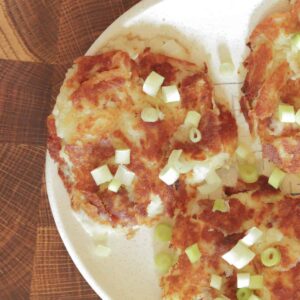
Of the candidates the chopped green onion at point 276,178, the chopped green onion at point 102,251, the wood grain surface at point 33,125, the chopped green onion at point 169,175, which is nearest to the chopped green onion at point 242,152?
the chopped green onion at point 276,178

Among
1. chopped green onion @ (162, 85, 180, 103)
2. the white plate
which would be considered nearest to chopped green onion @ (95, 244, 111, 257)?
the white plate

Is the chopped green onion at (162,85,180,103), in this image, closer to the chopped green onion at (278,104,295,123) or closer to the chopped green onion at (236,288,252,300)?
the chopped green onion at (278,104,295,123)

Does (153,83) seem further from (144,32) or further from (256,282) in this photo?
(256,282)

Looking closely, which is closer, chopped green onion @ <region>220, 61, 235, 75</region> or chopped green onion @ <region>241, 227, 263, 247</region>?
chopped green onion @ <region>241, 227, 263, 247</region>

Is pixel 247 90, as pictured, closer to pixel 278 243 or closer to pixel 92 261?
pixel 278 243

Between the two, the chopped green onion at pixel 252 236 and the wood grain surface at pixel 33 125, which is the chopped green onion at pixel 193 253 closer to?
the chopped green onion at pixel 252 236

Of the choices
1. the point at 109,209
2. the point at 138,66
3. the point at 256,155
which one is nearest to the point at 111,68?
the point at 138,66

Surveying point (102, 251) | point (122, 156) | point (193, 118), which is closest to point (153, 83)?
point (193, 118)
